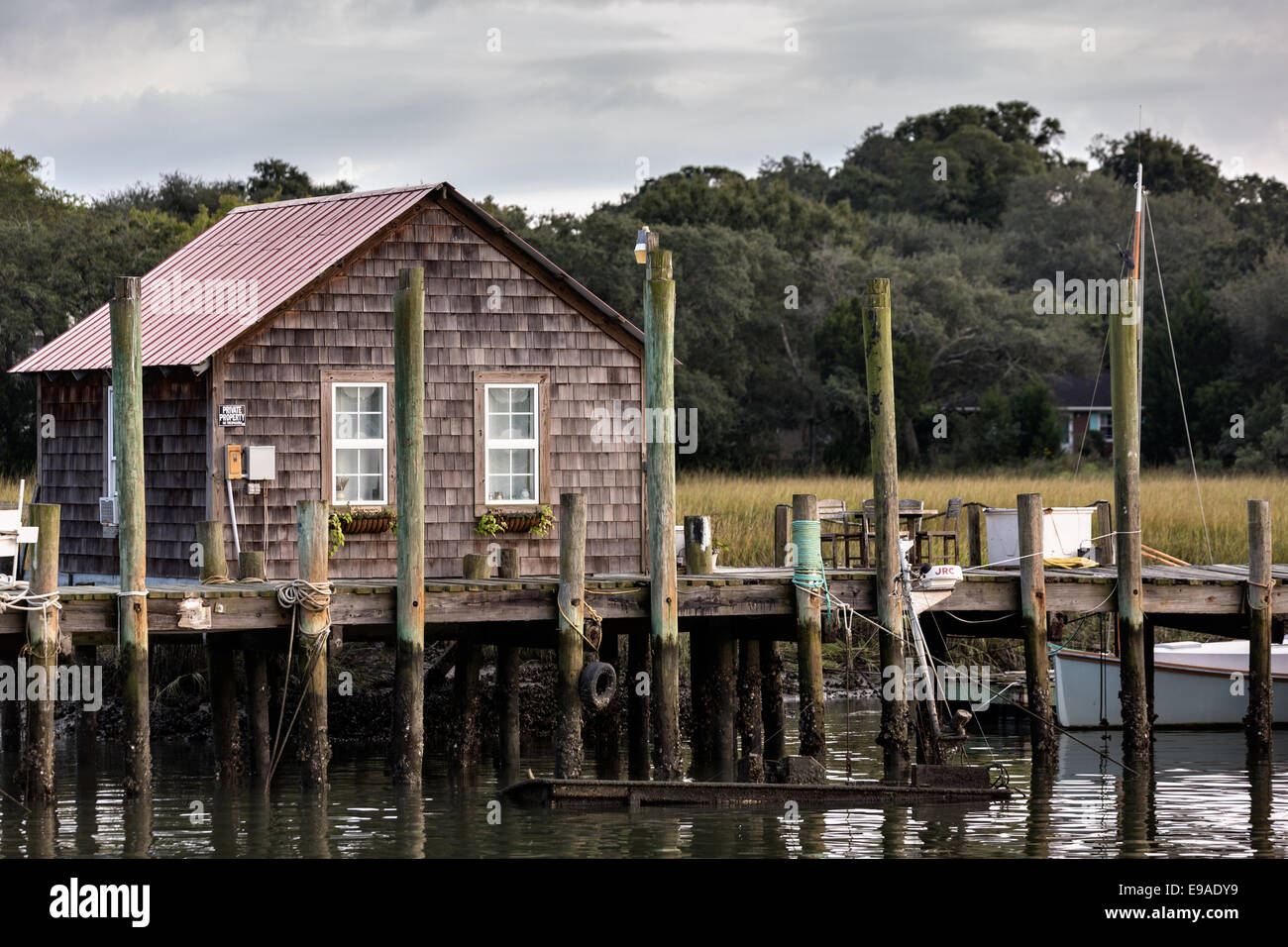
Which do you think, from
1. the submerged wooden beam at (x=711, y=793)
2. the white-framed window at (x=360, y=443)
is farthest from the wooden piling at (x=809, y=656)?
the white-framed window at (x=360, y=443)

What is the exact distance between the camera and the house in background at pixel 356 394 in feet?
70.6

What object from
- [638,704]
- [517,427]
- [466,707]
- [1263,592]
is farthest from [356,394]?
[1263,592]

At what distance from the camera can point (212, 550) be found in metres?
19.1

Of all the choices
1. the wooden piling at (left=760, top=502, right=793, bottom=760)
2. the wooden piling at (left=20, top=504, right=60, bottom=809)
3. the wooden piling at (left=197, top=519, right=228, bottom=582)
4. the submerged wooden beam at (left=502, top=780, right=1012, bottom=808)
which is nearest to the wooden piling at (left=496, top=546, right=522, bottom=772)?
Result: the wooden piling at (left=760, top=502, right=793, bottom=760)

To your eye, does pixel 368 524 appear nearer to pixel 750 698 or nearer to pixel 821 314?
pixel 750 698

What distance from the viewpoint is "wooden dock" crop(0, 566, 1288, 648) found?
17.7 meters

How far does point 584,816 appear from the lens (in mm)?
18203

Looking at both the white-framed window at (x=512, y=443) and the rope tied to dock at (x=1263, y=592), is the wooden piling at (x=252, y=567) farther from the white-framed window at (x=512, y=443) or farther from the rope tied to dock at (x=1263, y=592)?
the rope tied to dock at (x=1263, y=592)

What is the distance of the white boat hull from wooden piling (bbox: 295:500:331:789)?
11.0 m

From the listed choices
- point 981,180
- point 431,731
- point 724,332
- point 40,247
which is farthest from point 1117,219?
point 431,731

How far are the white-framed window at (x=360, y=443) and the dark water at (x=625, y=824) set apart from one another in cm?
318

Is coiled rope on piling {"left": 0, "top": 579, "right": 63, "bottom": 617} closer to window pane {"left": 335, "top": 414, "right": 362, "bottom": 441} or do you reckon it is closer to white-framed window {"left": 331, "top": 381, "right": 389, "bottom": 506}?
white-framed window {"left": 331, "top": 381, "right": 389, "bottom": 506}

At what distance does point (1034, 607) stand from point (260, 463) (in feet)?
28.0
